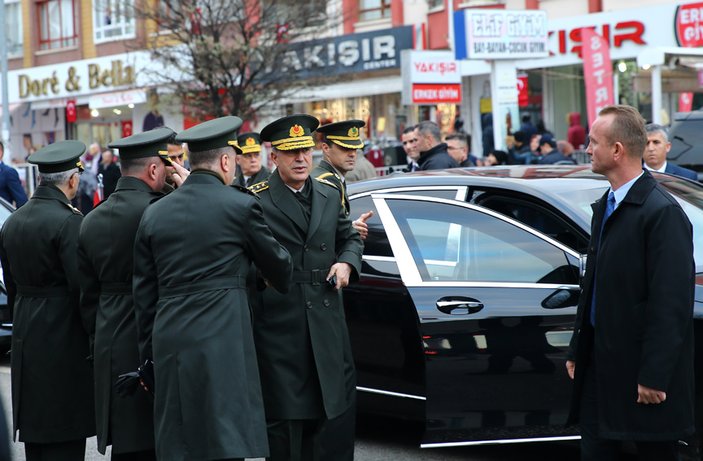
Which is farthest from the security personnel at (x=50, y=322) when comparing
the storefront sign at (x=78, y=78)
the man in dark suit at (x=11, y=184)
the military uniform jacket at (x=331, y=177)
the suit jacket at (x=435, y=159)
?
the storefront sign at (x=78, y=78)

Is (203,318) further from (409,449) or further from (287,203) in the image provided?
(409,449)

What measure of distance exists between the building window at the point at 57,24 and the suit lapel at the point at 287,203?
3338cm

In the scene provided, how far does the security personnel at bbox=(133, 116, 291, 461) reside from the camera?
4.74 m

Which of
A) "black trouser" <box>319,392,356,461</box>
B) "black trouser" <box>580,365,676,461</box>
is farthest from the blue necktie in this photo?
"black trouser" <box>319,392,356,461</box>

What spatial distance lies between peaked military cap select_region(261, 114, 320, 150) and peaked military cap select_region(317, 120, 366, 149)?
143 cm

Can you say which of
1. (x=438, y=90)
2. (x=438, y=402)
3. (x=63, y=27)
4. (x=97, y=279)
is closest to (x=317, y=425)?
(x=438, y=402)

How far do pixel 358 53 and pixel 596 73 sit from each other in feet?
36.9

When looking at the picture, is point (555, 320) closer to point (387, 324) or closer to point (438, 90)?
point (387, 324)

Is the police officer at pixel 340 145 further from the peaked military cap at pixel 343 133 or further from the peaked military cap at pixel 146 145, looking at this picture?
the peaked military cap at pixel 146 145

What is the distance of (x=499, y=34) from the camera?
639 inches

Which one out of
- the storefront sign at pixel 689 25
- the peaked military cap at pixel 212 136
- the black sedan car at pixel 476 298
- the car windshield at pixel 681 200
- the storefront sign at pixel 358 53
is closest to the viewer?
the peaked military cap at pixel 212 136

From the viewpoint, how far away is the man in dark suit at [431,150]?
10.4 meters

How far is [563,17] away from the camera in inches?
932

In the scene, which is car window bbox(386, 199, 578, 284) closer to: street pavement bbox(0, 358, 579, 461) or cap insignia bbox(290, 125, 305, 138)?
street pavement bbox(0, 358, 579, 461)
